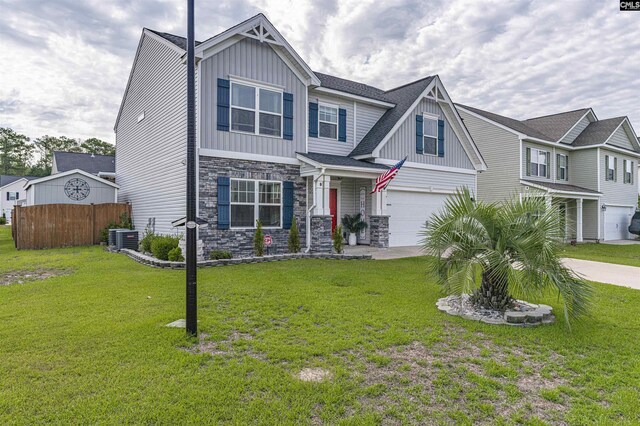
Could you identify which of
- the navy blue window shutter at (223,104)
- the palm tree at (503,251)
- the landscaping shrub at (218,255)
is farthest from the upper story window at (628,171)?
the landscaping shrub at (218,255)

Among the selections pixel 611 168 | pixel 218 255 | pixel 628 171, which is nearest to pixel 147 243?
pixel 218 255

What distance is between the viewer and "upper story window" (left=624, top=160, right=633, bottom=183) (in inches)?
929

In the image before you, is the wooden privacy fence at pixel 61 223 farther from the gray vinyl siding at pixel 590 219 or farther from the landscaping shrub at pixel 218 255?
the gray vinyl siding at pixel 590 219

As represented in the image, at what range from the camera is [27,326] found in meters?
4.61

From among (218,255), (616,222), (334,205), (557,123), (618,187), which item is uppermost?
(557,123)

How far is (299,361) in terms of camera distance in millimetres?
3723

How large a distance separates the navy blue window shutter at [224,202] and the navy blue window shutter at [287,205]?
1.81 metres

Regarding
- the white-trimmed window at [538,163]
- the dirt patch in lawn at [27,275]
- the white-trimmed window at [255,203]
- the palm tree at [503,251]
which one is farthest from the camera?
the white-trimmed window at [538,163]

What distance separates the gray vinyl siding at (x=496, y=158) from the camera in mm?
19297

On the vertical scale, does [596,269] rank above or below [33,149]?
below

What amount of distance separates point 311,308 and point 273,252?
6.00 m

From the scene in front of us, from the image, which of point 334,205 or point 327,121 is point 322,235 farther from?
point 327,121

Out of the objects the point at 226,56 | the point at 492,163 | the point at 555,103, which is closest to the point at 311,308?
the point at 226,56

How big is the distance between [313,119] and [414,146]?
4.44 m
